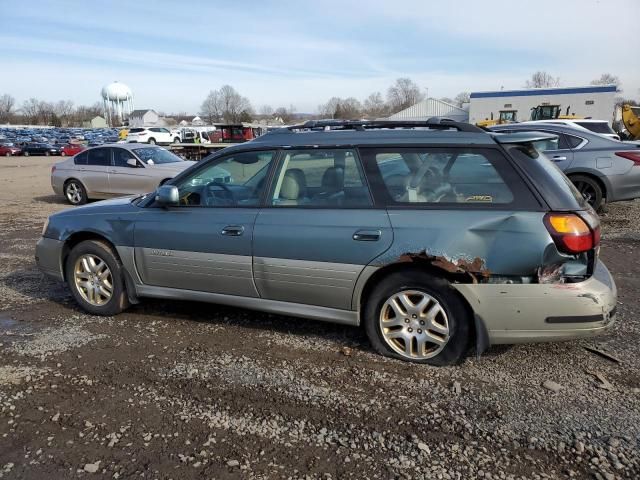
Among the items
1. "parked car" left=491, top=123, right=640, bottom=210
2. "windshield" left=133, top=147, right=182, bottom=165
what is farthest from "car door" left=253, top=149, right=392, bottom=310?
"windshield" left=133, top=147, right=182, bottom=165

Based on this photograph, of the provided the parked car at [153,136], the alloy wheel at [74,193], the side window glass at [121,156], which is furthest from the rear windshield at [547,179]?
the parked car at [153,136]

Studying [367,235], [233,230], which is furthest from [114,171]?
[367,235]

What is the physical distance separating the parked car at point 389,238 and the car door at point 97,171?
28.3 feet

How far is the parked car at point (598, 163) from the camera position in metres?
8.70

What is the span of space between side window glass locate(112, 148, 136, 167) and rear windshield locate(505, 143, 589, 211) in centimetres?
1052

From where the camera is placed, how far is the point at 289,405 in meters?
3.21

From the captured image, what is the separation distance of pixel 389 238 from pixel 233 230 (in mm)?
1284

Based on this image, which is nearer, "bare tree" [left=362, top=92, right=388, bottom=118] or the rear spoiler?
the rear spoiler

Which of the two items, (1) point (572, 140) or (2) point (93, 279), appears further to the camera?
(1) point (572, 140)

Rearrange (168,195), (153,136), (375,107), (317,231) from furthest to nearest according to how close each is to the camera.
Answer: (375,107)
(153,136)
(168,195)
(317,231)

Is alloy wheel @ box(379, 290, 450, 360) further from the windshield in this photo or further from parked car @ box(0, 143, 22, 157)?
parked car @ box(0, 143, 22, 157)

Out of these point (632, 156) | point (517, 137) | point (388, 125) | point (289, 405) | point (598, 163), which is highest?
point (388, 125)

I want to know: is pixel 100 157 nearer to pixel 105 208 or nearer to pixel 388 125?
pixel 105 208

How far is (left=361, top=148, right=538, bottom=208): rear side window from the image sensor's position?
341 centimetres
